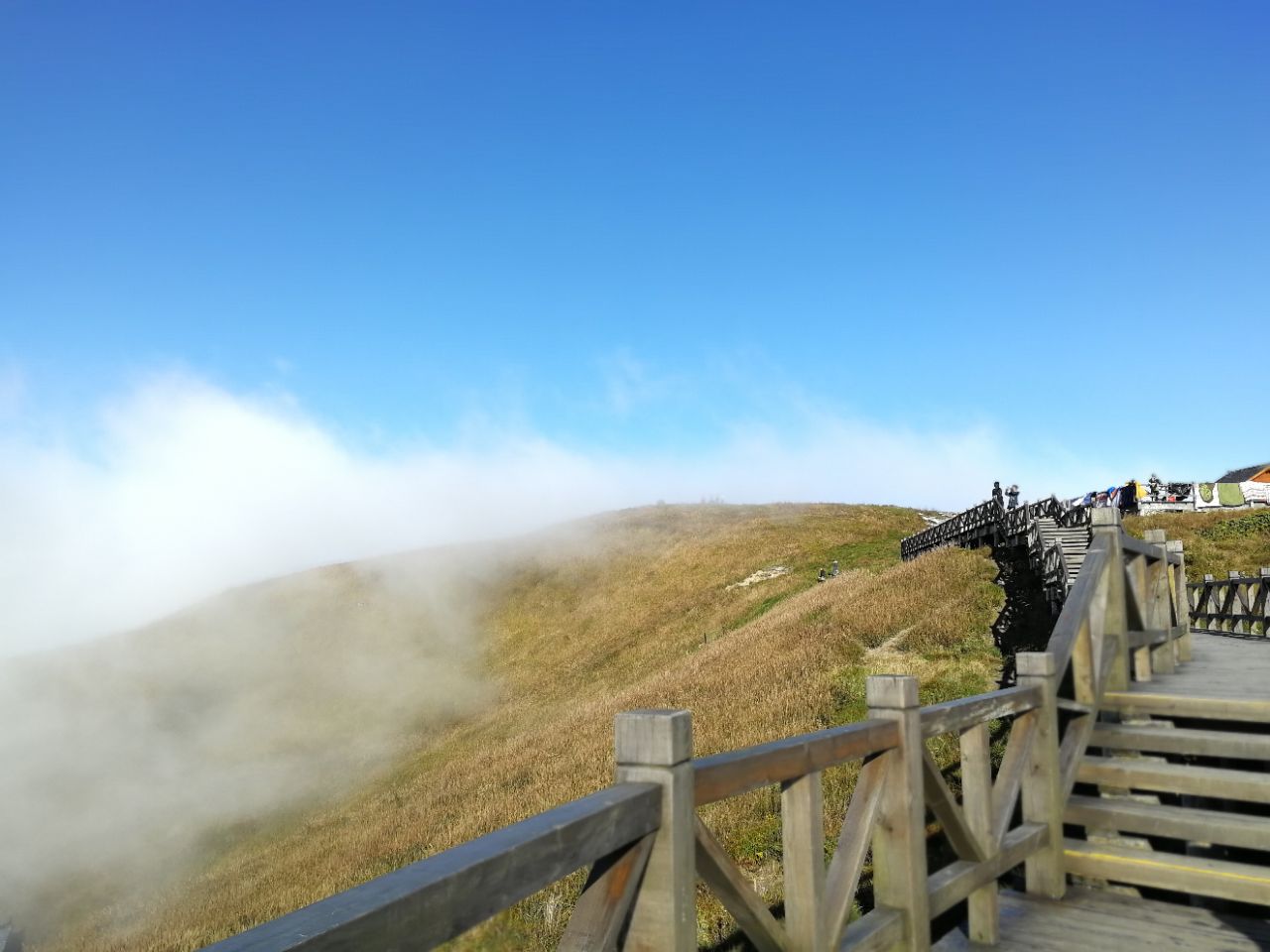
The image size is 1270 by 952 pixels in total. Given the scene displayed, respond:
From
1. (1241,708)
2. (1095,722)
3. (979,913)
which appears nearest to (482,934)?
(979,913)

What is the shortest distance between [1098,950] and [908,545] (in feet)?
114

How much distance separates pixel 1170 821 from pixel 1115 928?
0.89 meters

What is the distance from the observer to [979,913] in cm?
488

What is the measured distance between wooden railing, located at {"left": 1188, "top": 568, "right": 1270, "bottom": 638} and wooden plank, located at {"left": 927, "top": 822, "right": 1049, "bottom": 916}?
35.7ft

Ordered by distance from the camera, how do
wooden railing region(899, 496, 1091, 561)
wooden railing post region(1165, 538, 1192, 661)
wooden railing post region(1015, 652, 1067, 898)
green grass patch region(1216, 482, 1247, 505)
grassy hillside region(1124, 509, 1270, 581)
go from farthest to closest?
green grass patch region(1216, 482, 1247, 505), wooden railing region(899, 496, 1091, 561), grassy hillside region(1124, 509, 1270, 581), wooden railing post region(1165, 538, 1192, 661), wooden railing post region(1015, 652, 1067, 898)

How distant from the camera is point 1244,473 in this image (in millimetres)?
62812

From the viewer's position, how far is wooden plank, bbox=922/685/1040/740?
4438 millimetres

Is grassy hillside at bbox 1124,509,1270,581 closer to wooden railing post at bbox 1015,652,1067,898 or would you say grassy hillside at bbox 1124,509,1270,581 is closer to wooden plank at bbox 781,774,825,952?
wooden railing post at bbox 1015,652,1067,898

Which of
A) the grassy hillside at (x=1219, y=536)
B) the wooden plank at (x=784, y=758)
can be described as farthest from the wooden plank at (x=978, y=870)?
the grassy hillside at (x=1219, y=536)

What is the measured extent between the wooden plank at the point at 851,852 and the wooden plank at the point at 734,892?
0.31 metres

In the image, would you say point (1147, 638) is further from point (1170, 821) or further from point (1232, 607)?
point (1232, 607)

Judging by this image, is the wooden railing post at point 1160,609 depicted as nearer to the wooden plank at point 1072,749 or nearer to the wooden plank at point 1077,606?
the wooden plank at point 1077,606

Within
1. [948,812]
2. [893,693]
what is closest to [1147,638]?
[948,812]

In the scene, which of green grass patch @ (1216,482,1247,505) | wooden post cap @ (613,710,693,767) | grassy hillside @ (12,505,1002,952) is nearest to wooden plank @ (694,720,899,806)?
wooden post cap @ (613,710,693,767)
